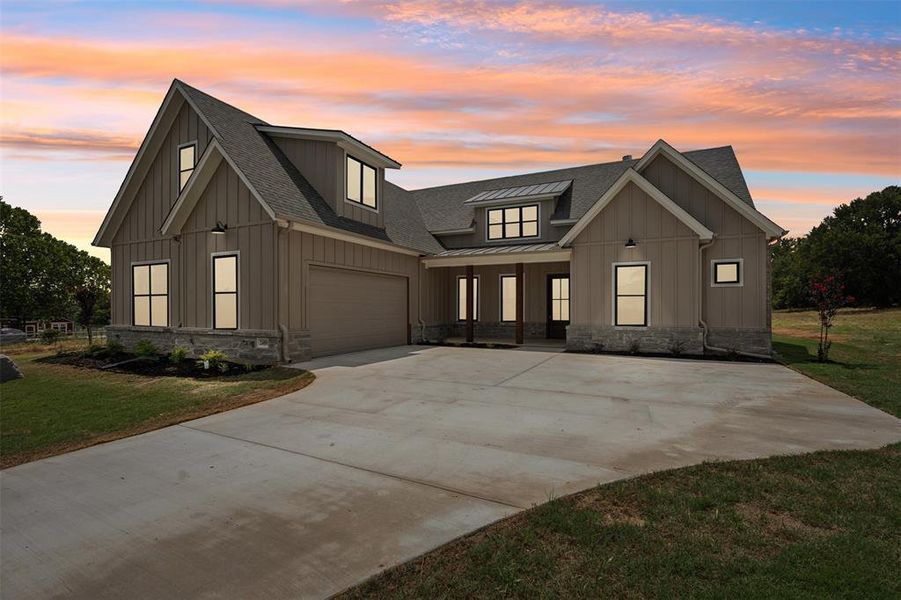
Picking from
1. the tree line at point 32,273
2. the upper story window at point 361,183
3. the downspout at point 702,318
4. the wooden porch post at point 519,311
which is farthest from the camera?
the tree line at point 32,273

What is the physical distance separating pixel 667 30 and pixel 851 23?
9.93 ft

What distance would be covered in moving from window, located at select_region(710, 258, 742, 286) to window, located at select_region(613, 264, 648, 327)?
82.8 inches

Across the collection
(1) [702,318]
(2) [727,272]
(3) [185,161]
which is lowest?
(1) [702,318]

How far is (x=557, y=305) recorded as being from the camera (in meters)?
18.4

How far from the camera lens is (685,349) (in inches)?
521

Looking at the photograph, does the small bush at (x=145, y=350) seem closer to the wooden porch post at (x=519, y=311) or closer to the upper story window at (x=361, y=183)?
the upper story window at (x=361, y=183)

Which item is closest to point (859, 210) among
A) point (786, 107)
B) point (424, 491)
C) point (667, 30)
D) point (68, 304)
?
point (786, 107)

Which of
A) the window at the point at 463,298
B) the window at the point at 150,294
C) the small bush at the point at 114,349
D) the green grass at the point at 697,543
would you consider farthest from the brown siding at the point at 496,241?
the green grass at the point at 697,543

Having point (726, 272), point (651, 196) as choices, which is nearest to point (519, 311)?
point (651, 196)

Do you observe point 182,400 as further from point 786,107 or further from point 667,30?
point 786,107

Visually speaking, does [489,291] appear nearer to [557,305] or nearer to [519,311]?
[557,305]

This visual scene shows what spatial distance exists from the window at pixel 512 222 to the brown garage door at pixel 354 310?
15.7 feet

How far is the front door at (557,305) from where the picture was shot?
18125 millimetres

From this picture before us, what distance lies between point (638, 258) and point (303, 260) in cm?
969
